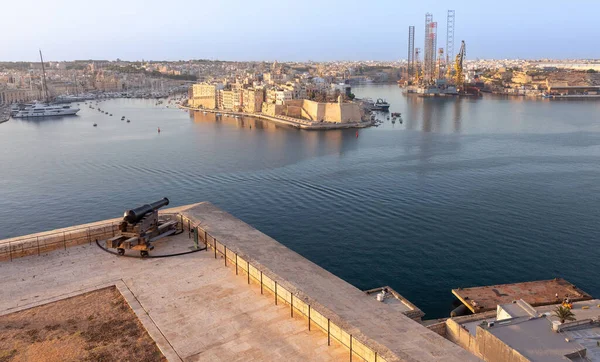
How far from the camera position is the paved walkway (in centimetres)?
324

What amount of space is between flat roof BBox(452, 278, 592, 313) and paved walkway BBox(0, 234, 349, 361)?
138 inches

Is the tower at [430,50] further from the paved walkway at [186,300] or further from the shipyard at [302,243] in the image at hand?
the paved walkway at [186,300]

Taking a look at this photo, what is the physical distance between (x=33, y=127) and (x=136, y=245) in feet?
91.0

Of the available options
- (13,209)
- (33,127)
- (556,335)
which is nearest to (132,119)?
(33,127)

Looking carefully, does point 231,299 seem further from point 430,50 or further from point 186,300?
point 430,50

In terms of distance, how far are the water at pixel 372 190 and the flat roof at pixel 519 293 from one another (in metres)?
0.37

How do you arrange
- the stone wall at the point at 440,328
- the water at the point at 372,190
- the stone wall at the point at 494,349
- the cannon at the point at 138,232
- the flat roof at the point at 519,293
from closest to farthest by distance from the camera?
the stone wall at the point at 494,349
the cannon at the point at 138,232
the stone wall at the point at 440,328
the flat roof at the point at 519,293
the water at the point at 372,190

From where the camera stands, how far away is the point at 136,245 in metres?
4.85

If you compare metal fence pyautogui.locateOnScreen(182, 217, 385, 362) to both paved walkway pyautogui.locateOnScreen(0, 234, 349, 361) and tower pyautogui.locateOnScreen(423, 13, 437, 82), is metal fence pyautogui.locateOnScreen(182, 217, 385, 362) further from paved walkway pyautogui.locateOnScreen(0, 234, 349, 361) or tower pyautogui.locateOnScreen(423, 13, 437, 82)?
tower pyautogui.locateOnScreen(423, 13, 437, 82)

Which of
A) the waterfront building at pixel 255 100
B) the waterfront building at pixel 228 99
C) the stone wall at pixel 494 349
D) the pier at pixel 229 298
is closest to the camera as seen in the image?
the pier at pixel 229 298

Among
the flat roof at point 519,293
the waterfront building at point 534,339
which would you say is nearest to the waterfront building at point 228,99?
the flat roof at point 519,293

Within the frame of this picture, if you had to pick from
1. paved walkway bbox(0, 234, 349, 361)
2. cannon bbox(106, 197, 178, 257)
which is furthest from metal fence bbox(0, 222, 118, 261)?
cannon bbox(106, 197, 178, 257)

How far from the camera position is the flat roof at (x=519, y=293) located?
6.38 metres

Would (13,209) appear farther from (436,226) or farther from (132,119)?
(132,119)
